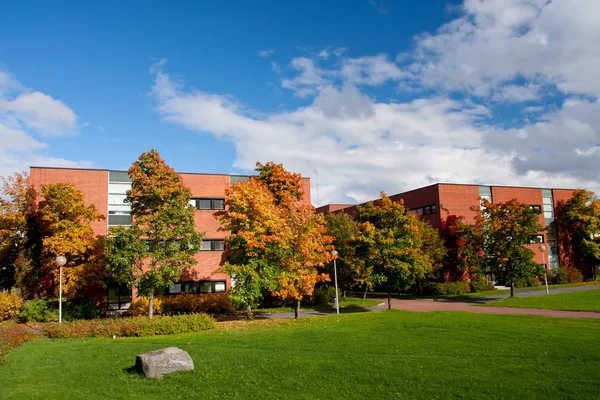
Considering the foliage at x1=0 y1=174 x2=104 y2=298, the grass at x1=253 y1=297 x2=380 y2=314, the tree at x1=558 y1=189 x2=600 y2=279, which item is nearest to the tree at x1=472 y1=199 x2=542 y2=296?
the grass at x1=253 y1=297 x2=380 y2=314

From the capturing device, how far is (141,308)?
98.1 feet

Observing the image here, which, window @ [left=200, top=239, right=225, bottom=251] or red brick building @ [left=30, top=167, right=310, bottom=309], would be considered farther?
window @ [left=200, top=239, right=225, bottom=251]

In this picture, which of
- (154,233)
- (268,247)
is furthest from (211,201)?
(268,247)

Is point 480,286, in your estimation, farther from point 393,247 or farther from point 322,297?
point 393,247

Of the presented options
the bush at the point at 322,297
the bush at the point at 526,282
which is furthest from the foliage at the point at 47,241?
the bush at the point at 526,282

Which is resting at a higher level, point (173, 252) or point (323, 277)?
point (173, 252)

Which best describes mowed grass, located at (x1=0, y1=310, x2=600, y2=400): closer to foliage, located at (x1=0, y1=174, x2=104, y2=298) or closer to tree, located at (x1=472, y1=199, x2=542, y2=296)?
foliage, located at (x1=0, y1=174, x2=104, y2=298)

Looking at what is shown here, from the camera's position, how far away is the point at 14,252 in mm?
29328

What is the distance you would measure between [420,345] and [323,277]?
40.3ft

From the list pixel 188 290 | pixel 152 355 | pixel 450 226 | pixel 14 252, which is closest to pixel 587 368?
pixel 152 355

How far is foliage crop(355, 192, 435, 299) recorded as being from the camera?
2961cm

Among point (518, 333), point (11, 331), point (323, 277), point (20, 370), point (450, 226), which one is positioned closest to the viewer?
point (20, 370)

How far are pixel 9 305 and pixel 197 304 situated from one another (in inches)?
455

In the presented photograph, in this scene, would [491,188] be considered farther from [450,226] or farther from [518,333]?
[518,333]
